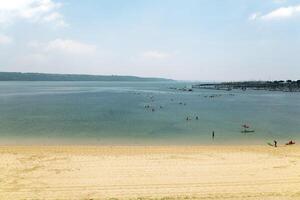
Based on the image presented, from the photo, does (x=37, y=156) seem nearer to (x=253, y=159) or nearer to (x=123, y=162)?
(x=123, y=162)

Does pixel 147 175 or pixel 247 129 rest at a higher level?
pixel 147 175

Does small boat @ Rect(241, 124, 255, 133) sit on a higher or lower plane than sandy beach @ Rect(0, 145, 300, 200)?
lower

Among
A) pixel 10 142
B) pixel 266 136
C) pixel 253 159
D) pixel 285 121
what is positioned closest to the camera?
pixel 253 159

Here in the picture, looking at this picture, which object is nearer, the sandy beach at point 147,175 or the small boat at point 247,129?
the sandy beach at point 147,175

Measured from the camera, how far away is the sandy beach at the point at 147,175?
57.8ft

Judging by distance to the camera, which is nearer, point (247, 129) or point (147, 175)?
point (147, 175)

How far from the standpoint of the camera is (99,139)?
38.2 m

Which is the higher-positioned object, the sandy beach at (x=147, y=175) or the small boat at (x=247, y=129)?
the sandy beach at (x=147, y=175)

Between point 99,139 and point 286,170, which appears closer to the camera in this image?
point 286,170

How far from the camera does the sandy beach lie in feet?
57.8

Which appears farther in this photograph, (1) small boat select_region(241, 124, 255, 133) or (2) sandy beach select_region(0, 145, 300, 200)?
(1) small boat select_region(241, 124, 255, 133)

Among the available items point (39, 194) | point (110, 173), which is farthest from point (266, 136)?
point (39, 194)

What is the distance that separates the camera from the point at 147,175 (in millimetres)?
21156

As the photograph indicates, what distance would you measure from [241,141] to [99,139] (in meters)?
14.4
